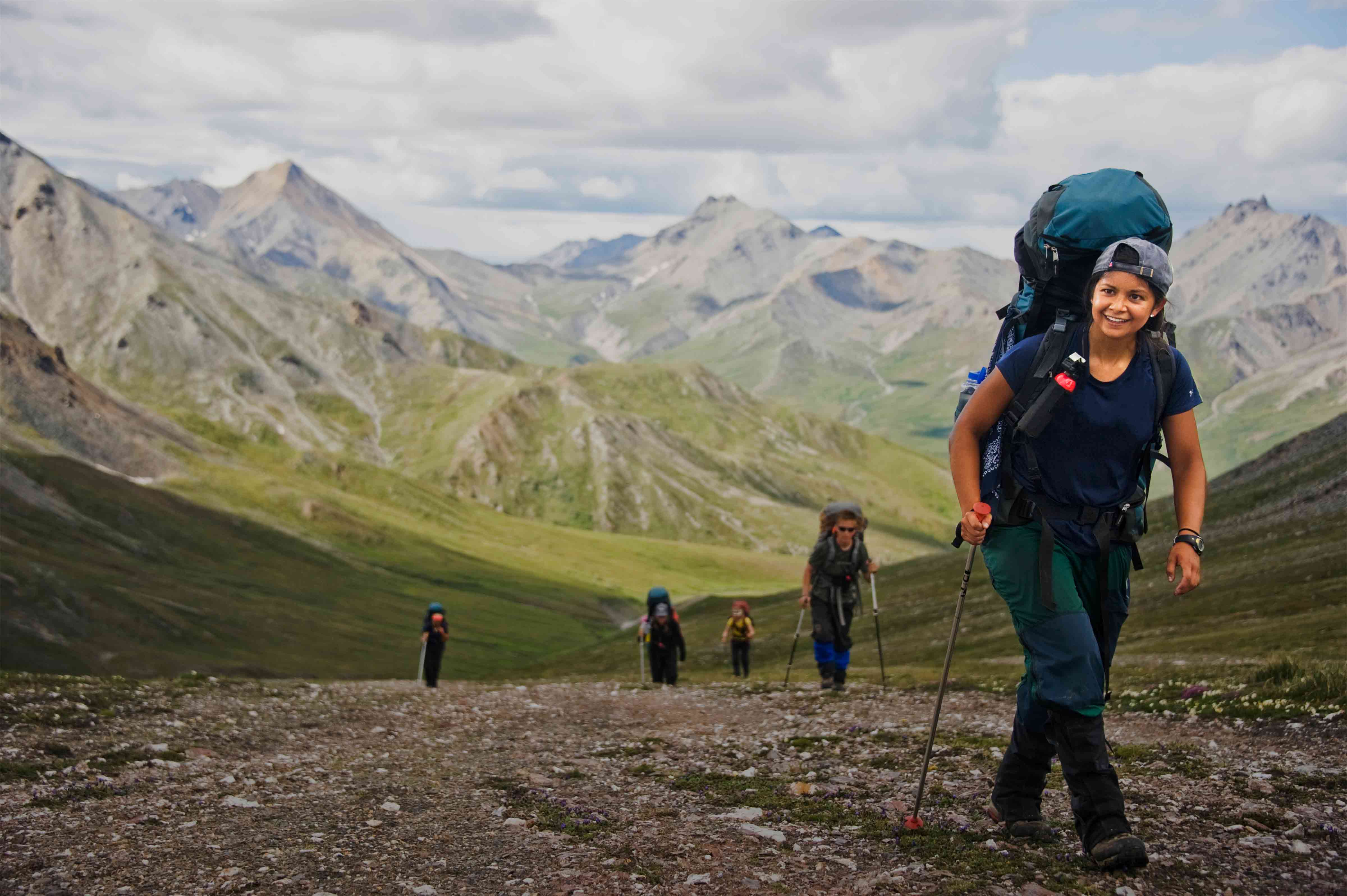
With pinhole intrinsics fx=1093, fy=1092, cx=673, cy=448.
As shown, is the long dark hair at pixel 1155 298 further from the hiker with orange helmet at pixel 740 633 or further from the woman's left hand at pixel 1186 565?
the hiker with orange helmet at pixel 740 633

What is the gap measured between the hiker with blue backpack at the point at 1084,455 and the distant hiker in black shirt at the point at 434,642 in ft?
95.2

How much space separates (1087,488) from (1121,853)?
303cm

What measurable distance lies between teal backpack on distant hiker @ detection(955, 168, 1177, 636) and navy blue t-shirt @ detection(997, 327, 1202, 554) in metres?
0.07

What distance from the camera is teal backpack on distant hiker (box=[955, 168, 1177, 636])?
9.54 m

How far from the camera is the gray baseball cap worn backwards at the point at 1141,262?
9242 millimetres

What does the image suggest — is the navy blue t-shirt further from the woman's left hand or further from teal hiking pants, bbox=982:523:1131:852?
the woman's left hand

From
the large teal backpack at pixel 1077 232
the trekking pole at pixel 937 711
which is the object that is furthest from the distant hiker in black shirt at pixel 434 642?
the large teal backpack at pixel 1077 232

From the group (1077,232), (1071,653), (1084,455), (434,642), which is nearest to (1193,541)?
(1084,455)

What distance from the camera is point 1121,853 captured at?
891 cm

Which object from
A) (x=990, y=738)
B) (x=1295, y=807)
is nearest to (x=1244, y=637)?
(x=990, y=738)

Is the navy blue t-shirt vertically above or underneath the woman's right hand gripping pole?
above

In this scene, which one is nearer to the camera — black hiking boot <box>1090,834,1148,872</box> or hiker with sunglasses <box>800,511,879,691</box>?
black hiking boot <box>1090,834,1148,872</box>

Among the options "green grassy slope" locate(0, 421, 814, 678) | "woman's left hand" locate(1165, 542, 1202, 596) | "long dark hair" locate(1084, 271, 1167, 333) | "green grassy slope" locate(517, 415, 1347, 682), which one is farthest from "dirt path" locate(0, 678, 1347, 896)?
"green grassy slope" locate(0, 421, 814, 678)

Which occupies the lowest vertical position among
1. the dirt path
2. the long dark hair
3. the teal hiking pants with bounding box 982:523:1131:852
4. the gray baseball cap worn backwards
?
the dirt path
